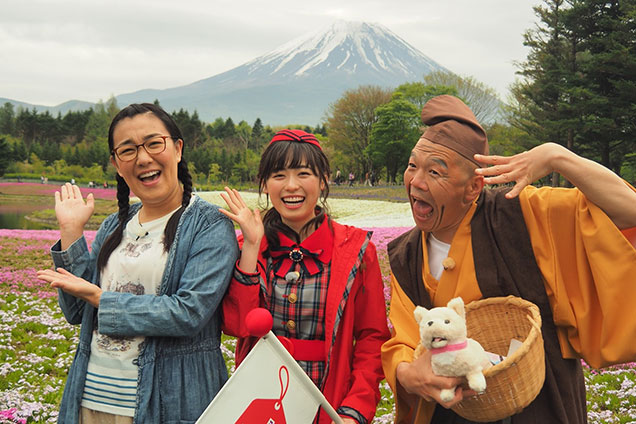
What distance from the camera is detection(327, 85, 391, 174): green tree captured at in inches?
1742

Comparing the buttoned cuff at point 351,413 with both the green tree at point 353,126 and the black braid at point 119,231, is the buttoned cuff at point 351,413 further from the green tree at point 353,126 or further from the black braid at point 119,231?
the green tree at point 353,126

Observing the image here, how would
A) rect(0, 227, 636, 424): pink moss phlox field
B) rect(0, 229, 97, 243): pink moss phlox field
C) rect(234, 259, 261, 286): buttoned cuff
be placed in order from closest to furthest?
rect(234, 259, 261, 286): buttoned cuff → rect(0, 227, 636, 424): pink moss phlox field → rect(0, 229, 97, 243): pink moss phlox field

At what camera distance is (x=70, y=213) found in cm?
225

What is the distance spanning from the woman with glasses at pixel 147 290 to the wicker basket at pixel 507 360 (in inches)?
40.0

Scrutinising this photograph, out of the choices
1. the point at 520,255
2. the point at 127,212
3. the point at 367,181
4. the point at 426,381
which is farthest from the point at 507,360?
the point at 367,181

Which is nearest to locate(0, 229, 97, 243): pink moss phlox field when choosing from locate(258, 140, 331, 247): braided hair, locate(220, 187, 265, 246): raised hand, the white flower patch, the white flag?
the white flower patch

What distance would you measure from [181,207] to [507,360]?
1.43 metres

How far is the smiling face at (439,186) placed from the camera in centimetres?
211

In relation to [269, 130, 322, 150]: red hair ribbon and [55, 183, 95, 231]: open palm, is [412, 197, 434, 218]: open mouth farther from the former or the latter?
[55, 183, 95, 231]: open palm

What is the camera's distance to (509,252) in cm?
206

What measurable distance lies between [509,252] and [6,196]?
66.7ft

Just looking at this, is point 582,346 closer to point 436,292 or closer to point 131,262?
point 436,292

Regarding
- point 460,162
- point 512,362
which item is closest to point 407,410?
point 512,362

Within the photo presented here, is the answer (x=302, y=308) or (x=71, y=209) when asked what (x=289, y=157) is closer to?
Result: (x=302, y=308)
